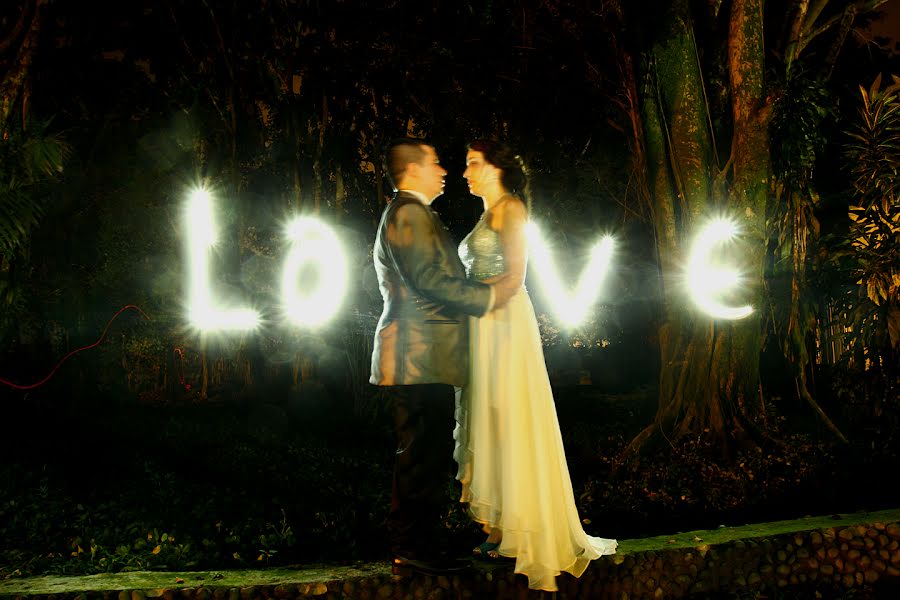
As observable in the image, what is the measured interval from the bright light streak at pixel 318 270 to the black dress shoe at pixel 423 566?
4.67 metres

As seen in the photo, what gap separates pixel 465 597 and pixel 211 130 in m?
15.2

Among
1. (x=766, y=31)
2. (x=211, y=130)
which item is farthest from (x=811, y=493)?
(x=211, y=130)

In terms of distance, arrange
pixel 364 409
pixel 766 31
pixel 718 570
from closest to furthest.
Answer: pixel 718 570
pixel 766 31
pixel 364 409

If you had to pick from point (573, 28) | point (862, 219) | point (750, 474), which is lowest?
point (750, 474)

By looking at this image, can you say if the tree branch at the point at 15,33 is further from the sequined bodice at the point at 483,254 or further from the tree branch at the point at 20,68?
the sequined bodice at the point at 483,254

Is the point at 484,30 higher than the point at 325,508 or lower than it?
higher

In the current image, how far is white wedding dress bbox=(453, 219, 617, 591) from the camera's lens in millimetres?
4148

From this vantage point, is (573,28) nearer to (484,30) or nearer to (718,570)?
(484,30)

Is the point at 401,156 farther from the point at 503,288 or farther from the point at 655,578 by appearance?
the point at 655,578

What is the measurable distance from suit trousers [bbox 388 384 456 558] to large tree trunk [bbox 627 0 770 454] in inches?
173

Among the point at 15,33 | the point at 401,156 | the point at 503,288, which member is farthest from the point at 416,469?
the point at 15,33

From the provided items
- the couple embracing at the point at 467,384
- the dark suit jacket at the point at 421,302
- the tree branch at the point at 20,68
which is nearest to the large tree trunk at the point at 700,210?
the couple embracing at the point at 467,384

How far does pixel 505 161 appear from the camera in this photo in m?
4.55

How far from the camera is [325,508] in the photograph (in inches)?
269
